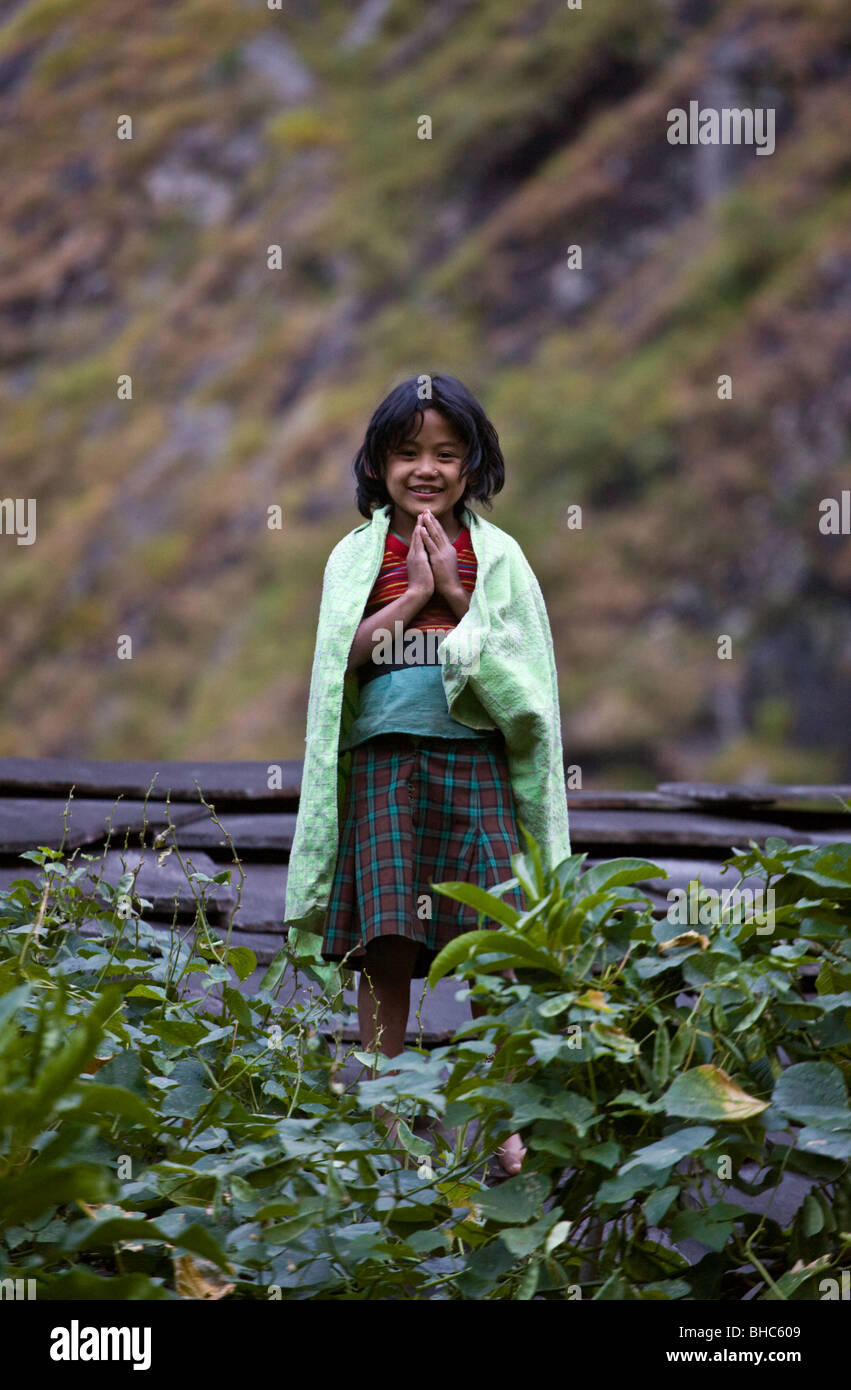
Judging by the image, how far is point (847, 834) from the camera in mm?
3510

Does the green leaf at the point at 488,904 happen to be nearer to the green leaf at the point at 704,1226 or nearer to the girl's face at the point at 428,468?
the green leaf at the point at 704,1226

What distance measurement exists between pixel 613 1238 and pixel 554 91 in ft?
34.6

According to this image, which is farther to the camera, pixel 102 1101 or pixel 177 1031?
pixel 177 1031

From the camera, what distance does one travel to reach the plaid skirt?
7.19 feet

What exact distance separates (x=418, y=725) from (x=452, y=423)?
1.38 feet

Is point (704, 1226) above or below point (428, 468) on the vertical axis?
below

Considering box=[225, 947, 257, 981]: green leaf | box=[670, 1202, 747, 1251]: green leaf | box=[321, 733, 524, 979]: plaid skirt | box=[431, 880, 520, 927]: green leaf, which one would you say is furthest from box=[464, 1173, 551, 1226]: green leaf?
box=[321, 733, 524, 979]: plaid skirt

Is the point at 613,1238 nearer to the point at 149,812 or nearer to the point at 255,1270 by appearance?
the point at 255,1270

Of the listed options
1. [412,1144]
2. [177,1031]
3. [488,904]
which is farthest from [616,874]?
[177,1031]

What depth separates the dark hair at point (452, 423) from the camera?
7.53 ft

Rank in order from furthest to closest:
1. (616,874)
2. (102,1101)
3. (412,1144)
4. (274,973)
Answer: (274,973) < (412,1144) < (616,874) < (102,1101)

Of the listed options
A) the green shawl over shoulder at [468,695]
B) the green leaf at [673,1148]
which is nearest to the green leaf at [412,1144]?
the green leaf at [673,1148]

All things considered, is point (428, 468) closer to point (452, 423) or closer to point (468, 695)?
point (452, 423)

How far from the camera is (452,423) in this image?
2305 millimetres
